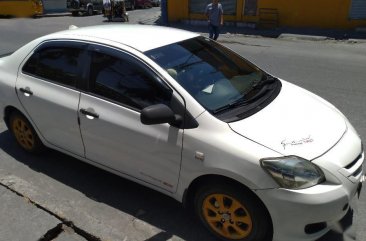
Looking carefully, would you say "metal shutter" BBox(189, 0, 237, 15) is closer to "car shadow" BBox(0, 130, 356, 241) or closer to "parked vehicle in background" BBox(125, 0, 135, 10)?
"parked vehicle in background" BBox(125, 0, 135, 10)

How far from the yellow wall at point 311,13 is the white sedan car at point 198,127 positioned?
46.0 ft

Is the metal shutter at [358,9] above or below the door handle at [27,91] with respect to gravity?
below

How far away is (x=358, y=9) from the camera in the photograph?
1572 centimetres

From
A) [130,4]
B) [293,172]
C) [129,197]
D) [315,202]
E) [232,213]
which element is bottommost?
[130,4]

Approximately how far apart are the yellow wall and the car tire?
15.4m

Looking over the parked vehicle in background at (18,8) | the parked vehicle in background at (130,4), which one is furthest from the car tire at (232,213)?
the parked vehicle in background at (130,4)

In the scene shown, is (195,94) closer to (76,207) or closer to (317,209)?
(317,209)

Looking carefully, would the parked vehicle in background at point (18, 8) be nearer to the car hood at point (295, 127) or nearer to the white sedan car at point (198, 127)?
the white sedan car at point (198, 127)

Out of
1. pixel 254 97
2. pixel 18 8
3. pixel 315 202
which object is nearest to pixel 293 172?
pixel 315 202

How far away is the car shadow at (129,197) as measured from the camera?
3.22m

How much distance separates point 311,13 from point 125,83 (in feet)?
50.4

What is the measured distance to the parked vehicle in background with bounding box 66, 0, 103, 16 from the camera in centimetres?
2653

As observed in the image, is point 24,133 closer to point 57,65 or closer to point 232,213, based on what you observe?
point 57,65

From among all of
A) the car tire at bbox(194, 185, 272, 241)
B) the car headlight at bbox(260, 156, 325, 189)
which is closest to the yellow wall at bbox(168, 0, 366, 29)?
the car headlight at bbox(260, 156, 325, 189)
